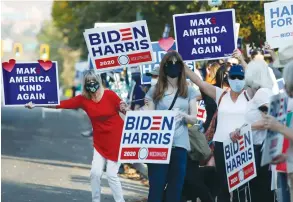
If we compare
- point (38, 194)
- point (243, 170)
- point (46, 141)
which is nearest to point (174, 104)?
point (243, 170)

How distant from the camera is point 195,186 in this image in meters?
13.1

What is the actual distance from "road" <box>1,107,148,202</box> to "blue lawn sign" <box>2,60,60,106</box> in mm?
2103

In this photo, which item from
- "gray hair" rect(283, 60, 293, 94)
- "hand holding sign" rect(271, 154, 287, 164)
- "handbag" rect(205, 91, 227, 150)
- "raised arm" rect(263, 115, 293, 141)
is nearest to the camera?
"raised arm" rect(263, 115, 293, 141)

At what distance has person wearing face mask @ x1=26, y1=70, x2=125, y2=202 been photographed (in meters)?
12.9

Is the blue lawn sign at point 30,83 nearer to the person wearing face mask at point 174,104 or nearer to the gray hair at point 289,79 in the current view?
the person wearing face mask at point 174,104

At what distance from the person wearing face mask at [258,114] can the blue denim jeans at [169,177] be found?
2.41 ft

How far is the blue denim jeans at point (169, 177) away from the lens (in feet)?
38.7

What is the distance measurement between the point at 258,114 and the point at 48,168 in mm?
9992

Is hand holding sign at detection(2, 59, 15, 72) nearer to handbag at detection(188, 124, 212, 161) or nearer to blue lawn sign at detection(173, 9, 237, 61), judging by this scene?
blue lawn sign at detection(173, 9, 237, 61)

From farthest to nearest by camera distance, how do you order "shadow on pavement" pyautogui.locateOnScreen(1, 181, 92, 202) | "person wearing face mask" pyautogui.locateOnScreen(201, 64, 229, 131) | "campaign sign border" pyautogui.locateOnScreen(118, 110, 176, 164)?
"shadow on pavement" pyautogui.locateOnScreen(1, 181, 92, 202)
"person wearing face mask" pyautogui.locateOnScreen(201, 64, 229, 131)
"campaign sign border" pyautogui.locateOnScreen(118, 110, 176, 164)

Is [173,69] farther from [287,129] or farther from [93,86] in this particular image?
[287,129]

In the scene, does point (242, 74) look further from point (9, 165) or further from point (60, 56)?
point (60, 56)

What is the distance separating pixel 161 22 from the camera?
42.0 m

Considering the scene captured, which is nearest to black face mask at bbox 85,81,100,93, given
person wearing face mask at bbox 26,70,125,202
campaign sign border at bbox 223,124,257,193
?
person wearing face mask at bbox 26,70,125,202
